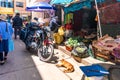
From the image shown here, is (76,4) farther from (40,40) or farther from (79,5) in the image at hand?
(40,40)

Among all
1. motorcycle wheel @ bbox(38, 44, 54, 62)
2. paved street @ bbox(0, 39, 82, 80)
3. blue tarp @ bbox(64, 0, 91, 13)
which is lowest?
paved street @ bbox(0, 39, 82, 80)

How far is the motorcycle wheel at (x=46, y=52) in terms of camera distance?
847 centimetres

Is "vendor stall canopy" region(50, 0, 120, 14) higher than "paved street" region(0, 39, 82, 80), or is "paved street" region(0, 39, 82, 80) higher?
"vendor stall canopy" region(50, 0, 120, 14)

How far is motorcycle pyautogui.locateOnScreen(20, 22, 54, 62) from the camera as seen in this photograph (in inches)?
340

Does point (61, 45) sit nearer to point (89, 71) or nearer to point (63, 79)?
point (63, 79)

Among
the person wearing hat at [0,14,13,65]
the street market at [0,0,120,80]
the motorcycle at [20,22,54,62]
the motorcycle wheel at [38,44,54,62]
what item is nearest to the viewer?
the street market at [0,0,120,80]

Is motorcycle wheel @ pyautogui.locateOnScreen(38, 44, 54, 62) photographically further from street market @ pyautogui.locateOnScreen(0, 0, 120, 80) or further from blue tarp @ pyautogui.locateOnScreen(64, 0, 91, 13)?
blue tarp @ pyautogui.locateOnScreen(64, 0, 91, 13)

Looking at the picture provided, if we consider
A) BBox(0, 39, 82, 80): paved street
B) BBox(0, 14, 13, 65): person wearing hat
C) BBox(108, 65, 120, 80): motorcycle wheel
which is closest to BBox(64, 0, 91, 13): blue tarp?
BBox(0, 39, 82, 80): paved street

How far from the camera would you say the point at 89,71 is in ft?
13.6

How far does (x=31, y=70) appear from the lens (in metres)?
7.45

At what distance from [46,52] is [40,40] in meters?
1.11

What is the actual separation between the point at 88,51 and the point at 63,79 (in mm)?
2497

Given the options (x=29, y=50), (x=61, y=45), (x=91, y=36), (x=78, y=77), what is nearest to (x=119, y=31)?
(x=91, y=36)

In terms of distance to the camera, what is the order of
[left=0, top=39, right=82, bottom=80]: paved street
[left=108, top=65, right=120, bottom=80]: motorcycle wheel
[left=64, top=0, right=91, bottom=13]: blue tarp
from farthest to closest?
[left=64, top=0, right=91, bottom=13]: blue tarp → [left=0, top=39, right=82, bottom=80]: paved street → [left=108, top=65, right=120, bottom=80]: motorcycle wheel
